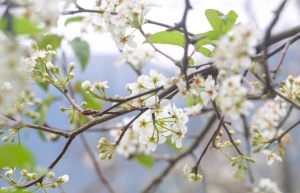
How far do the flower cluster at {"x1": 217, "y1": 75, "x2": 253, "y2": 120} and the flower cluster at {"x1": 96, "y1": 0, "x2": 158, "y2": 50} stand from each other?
0.72 ft

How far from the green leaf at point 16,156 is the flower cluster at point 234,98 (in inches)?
10.8

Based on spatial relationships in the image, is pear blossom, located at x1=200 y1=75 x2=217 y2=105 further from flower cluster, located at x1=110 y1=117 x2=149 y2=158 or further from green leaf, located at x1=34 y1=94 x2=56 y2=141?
flower cluster, located at x1=110 y1=117 x2=149 y2=158

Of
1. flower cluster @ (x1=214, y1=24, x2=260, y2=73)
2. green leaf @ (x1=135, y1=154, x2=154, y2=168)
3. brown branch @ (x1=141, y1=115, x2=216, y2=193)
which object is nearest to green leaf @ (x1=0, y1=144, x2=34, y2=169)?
flower cluster @ (x1=214, y1=24, x2=260, y2=73)

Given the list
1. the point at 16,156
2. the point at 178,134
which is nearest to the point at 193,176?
the point at 178,134

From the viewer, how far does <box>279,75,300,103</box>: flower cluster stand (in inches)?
36.5

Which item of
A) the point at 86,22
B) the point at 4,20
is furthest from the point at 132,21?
the point at 86,22

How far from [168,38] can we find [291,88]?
24 centimetres

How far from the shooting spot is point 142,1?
811 millimetres

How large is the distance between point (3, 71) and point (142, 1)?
37 cm

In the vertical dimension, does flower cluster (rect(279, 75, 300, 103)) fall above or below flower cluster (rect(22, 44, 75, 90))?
below

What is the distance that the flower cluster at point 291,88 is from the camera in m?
0.93

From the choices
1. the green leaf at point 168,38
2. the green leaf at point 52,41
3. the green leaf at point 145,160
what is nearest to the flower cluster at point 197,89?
the green leaf at point 168,38

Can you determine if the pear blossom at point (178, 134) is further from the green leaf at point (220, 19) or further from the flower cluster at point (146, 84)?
the green leaf at point (220, 19)

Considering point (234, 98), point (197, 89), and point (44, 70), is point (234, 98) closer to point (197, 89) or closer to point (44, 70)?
point (197, 89)
